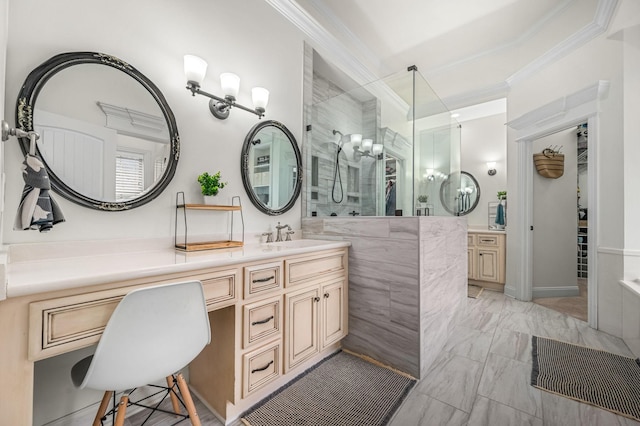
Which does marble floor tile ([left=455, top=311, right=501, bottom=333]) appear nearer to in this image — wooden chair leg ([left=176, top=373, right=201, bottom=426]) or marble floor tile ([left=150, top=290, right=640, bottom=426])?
marble floor tile ([left=150, top=290, right=640, bottom=426])

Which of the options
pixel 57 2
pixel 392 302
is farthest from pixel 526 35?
pixel 57 2

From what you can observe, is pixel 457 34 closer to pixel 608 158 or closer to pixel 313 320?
pixel 608 158

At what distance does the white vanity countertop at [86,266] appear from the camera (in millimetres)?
886

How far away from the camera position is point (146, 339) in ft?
3.34

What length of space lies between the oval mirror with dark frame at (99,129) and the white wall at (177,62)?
0.05 metres

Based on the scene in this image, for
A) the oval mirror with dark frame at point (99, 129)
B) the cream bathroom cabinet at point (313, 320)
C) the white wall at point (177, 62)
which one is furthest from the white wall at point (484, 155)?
the oval mirror with dark frame at point (99, 129)

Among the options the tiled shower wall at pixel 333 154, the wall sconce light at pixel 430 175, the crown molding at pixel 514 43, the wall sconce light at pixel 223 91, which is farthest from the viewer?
the crown molding at pixel 514 43

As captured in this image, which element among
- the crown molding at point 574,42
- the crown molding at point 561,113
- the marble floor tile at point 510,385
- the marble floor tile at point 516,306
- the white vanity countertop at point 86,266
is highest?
the crown molding at point 574,42

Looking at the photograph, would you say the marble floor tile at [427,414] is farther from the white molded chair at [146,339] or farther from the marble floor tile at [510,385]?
the white molded chair at [146,339]

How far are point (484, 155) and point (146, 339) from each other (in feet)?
18.0

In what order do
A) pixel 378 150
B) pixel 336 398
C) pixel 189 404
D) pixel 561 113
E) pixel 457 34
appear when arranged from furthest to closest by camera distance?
pixel 457 34 → pixel 561 113 → pixel 378 150 → pixel 336 398 → pixel 189 404

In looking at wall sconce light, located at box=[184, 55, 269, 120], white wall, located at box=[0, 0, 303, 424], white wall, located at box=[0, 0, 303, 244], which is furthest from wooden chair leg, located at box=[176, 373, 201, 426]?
wall sconce light, located at box=[184, 55, 269, 120]

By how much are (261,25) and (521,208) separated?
377 centimetres

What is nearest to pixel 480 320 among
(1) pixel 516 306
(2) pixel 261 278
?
(1) pixel 516 306
